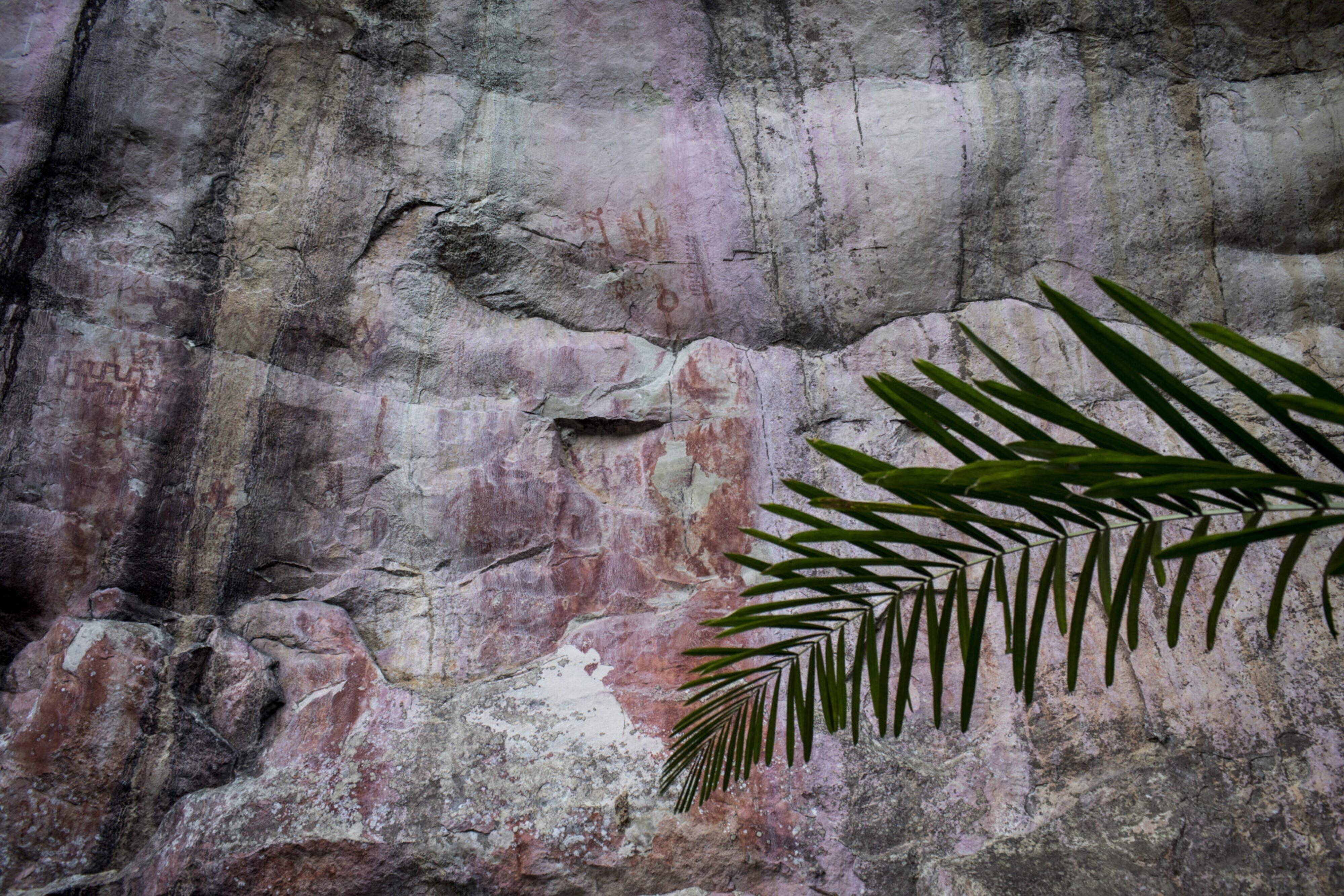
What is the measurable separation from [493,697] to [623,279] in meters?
1.81

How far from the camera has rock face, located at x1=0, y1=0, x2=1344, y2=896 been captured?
8.68 ft

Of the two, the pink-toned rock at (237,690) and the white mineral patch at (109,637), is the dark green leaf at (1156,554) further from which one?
the white mineral patch at (109,637)

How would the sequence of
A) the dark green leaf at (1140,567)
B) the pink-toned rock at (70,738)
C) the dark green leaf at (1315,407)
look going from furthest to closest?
the pink-toned rock at (70,738), the dark green leaf at (1140,567), the dark green leaf at (1315,407)

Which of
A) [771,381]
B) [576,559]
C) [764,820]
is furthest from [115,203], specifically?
[764,820]

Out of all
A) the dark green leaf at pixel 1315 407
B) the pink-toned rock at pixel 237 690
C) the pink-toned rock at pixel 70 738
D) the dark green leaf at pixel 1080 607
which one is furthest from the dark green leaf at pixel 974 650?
the pink-toned rock at pixel 70 738

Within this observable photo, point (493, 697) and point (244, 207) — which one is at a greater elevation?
point (244, 207)

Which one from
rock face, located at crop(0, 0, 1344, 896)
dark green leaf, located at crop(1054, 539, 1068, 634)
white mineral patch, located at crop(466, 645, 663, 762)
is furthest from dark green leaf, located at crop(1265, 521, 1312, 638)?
white mineral patch, located at crop(466, 645, 663, 762)

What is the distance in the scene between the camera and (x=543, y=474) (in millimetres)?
3477

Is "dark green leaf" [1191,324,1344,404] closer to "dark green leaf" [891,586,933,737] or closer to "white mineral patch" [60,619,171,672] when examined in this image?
"dark green leaf" [891,586,933,737]

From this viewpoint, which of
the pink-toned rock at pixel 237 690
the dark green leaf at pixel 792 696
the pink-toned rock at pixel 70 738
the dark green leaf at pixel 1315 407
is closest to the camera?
the dark green leaf at pixel 1315 407

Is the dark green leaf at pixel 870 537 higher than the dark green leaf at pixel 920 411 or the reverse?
the reverse

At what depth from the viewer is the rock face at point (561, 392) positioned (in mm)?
2646

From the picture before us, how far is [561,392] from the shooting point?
142 inches

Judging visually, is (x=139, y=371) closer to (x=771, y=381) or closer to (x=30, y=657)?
(x=30, y=657)
